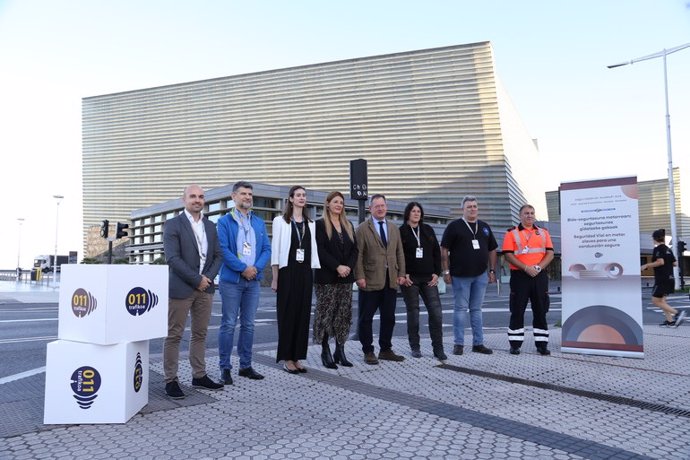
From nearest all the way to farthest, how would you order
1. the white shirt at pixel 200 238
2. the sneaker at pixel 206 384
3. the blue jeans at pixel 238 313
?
the sneaker at pixel 206 384 < the white shirt at pixel 200 238 < the blue jeans at pixel 238 313

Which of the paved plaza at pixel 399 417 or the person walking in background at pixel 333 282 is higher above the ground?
the person walking in background at pixel 333 282

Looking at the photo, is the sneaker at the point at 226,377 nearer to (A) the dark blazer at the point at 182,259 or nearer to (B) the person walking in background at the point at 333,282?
(A) the dark blazer at the point at 182,259

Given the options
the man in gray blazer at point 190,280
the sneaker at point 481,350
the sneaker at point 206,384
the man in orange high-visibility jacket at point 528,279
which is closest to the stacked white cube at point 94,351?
the man in gray blazer at point 190,280

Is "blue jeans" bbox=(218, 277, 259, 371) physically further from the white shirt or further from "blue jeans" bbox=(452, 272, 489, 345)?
"blue jeans" bbox=(452, 272, 489, 345)

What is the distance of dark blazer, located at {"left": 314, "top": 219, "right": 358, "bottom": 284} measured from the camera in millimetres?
5578

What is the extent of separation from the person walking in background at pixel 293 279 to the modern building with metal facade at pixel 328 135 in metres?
68.0

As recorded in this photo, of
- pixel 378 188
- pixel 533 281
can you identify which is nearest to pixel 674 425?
pixel 533 281

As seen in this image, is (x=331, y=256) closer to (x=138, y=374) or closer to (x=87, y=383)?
(x=138, y=374)

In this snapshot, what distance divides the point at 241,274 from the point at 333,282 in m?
1.14

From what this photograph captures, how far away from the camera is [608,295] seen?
653cm

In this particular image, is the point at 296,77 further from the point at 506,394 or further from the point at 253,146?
the point at 506,394

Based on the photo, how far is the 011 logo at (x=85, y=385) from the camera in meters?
3.54

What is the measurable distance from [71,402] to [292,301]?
229 centimetres

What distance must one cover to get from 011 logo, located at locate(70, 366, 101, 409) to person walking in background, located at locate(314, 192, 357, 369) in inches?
98.8
